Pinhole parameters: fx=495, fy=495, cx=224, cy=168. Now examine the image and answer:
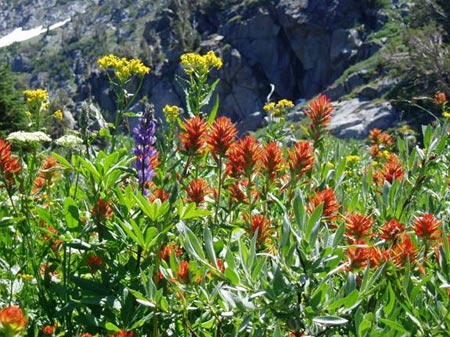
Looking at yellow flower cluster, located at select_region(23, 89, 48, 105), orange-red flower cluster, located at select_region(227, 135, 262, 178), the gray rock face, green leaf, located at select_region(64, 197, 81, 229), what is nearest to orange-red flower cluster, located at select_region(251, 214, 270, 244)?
orange-red flower cluster, located at select_region(227, 135, 262, 178)

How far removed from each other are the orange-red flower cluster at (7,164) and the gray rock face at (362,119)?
92.4 ft

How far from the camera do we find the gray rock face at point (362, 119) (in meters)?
30.6

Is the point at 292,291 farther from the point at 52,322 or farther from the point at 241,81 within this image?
the point at 241,81

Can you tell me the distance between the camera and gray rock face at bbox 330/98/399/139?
100ft

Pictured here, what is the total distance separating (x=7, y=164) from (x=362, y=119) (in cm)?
3275

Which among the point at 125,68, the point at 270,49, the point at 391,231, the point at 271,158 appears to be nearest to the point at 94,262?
the point at 271,158

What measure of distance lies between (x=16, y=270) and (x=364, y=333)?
111cm

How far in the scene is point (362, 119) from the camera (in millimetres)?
32625

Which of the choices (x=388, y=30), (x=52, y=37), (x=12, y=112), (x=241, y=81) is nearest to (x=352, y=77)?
(x=388, y=30)

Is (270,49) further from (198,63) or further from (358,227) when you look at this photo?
(358,227)

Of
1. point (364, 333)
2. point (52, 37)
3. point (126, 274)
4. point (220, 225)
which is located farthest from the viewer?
point (52, 37)

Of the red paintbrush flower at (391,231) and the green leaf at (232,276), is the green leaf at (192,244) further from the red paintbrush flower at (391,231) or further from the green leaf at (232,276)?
the red paintbrush flower at (391,231)

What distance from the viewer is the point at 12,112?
15023 millimetres

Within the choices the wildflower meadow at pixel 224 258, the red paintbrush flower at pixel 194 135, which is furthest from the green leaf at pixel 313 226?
the red paintbrush flower at pixel 194 135
